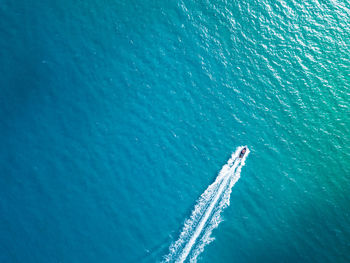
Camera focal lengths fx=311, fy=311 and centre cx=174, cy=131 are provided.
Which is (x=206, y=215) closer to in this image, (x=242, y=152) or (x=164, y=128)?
(x=242, y=152)

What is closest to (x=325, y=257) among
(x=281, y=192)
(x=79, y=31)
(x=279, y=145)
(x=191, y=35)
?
(x=281, y=192)

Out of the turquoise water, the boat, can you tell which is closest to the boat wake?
the boat

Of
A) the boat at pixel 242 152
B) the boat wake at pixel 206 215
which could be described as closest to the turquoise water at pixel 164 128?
the boat wake at pixel 206 215

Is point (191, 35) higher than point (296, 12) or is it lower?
lower

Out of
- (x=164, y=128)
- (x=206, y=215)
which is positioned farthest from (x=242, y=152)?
(x=164, y=128)

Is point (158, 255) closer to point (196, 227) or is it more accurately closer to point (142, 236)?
point (142, 236)

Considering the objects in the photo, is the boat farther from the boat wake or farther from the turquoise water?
the turquoise water

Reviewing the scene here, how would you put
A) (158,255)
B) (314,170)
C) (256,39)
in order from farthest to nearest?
(256,39)
(314,170)
(158,255)
